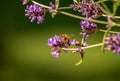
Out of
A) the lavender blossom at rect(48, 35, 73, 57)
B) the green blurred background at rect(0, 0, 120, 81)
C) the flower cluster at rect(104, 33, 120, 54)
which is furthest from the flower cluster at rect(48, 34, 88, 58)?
the green blurred background at rect(0, 0, 120, 81)

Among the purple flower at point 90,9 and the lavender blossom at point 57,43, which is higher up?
the purple flower at point 90,9

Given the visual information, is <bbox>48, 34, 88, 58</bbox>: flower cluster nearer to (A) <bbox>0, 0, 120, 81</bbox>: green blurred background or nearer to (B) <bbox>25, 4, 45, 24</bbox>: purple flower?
(B) <bbox>25, 4, 45, 24</bbox>: purple flower

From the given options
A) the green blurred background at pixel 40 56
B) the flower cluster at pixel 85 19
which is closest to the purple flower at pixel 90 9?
the flower cluster at pixel 85 19

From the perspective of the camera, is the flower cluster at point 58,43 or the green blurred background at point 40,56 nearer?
the flower cluster at point 58,43

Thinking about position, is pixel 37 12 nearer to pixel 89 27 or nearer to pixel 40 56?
pixel 89 27

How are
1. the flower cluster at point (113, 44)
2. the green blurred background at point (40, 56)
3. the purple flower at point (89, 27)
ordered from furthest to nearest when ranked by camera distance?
the green blurred background at point (40, 56) → the purple flower at point (89, 27) → the flower cluster at point (113, 44)

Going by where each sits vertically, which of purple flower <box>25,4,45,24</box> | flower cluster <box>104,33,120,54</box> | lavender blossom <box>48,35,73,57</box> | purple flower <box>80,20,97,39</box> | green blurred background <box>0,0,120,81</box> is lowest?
flower cluster <box>104,33,120,54</box>

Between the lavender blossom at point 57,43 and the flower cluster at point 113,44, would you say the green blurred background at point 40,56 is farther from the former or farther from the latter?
the flower cluster at point 113,44

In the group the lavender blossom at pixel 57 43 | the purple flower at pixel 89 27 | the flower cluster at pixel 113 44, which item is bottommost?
the flower cluster at pixel 113 44
